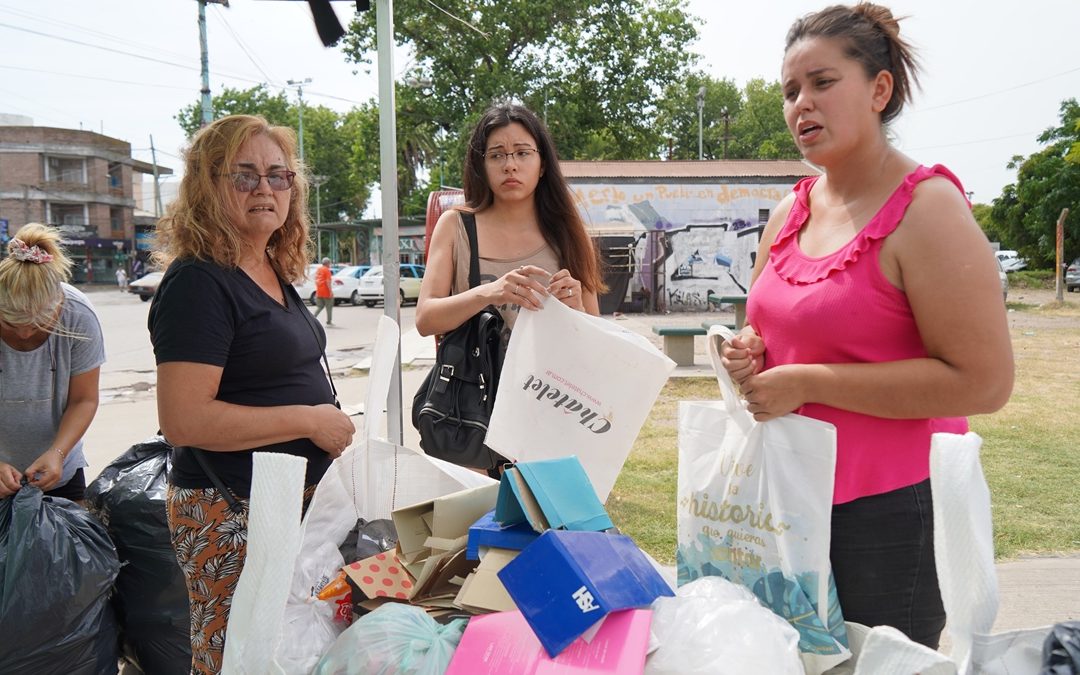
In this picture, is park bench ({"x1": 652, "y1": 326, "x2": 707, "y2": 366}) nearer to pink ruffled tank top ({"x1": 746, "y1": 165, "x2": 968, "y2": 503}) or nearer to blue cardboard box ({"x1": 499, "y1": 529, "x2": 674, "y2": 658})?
pink ruffled tank top ({"x1": 746, "y1": 165, "x2": 968, "y2": 503})

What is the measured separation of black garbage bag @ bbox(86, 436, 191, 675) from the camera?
2891 mm

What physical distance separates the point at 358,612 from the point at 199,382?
2.24 feet

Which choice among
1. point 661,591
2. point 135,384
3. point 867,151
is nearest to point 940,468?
point 661,591

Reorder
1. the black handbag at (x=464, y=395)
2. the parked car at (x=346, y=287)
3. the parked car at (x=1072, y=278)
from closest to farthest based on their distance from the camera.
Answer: the black handbag at (x=464, y=395) → the parked car at (x=346, y=287) → the parked car at (x=1072, y=278)

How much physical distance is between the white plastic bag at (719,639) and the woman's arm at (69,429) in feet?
8.06

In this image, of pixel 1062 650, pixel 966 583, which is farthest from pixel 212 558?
pixel 1062 650

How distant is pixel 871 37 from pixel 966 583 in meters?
1.04

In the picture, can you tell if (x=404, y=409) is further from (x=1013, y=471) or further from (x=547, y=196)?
(x=547, y=196)

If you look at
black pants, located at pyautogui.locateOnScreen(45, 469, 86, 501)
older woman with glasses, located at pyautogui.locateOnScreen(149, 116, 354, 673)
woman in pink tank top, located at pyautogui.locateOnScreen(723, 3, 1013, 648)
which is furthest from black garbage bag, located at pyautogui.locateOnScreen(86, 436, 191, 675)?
woman in pink tank top, located at pyautogui.locateOnScreen(723, 3, 1013, 648)

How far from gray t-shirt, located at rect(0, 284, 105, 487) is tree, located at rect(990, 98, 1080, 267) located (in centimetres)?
3648

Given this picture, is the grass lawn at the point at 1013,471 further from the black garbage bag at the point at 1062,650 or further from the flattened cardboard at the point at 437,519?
the black garbage bag at the point at 1062,650

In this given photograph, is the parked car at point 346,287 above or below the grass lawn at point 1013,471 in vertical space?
above

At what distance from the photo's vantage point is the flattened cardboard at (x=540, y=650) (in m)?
1.10

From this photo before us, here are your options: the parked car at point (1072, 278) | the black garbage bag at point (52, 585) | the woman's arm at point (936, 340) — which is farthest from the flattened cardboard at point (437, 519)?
the parked car at point (1072, 278)
